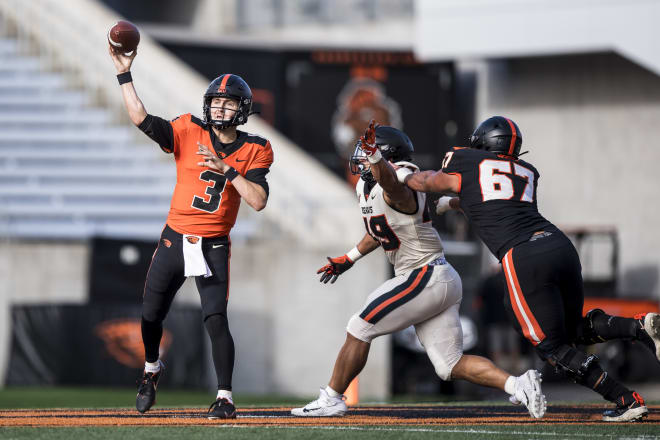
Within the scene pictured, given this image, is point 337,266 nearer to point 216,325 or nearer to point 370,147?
point 216,325

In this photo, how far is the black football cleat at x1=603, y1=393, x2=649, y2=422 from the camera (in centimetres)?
582

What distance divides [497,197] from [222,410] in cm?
193

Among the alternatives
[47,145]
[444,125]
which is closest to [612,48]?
[444,125]

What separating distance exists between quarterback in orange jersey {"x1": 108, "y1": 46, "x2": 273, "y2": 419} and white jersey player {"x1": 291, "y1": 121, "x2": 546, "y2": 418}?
0.65 meters

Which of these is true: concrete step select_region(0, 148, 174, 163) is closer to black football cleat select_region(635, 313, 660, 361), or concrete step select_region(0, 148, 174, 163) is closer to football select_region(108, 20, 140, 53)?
football select_region(108, 20, 140, 53)

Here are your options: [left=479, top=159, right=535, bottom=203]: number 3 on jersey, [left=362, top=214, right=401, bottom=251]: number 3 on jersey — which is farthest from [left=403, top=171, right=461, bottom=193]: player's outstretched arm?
[left=362, top=214, right=401, bottom=251]: number 3 on jersey

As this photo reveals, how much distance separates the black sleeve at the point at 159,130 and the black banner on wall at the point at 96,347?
19.6 feet

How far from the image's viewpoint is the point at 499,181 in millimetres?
5941

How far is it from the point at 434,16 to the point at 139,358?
7803 mm

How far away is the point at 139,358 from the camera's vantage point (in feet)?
38.8

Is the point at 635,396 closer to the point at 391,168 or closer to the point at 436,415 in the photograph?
the point at 436,415

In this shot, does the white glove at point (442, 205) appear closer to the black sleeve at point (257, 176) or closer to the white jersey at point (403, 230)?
the white jersey at point (403, 230)

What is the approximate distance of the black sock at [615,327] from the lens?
5969mm

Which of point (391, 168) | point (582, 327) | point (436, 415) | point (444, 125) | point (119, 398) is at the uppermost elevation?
point (444, 125)
